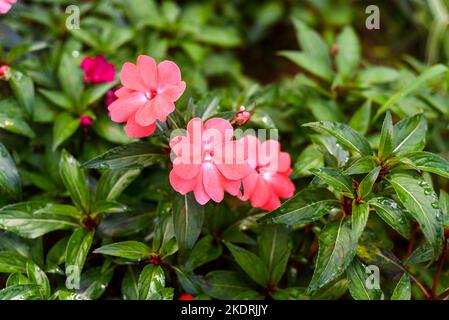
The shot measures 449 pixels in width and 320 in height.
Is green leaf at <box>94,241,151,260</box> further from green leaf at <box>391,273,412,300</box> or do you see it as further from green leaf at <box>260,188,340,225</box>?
green leaf at <box>391,273,412,300</box>

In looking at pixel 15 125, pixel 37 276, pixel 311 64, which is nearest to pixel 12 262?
pixel 37 276

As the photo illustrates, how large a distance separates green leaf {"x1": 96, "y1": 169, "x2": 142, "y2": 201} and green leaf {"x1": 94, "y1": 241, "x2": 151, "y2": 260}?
253 millimetres

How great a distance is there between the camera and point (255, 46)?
3375mm

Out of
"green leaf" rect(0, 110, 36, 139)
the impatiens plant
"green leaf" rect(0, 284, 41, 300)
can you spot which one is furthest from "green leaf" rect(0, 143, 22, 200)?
"green leaf" rect(0, 284, 41, 300)

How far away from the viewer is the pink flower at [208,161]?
1498 millimetres

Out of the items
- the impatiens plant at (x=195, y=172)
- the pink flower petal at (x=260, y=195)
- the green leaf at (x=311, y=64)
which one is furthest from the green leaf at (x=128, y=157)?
the green leaf at (x=311, y=64)

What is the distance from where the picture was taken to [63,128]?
204cm

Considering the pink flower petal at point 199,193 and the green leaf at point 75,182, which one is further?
the green leaf at point 75,182

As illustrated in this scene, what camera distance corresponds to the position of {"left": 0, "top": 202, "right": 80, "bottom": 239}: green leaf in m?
1.76

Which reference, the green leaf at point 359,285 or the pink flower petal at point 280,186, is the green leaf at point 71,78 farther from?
the green leaf at point 359,285

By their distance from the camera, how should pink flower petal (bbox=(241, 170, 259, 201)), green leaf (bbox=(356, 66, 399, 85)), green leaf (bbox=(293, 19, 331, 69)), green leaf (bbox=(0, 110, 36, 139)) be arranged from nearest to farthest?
pink flower petal (bbox=(241, 170, 259, 201)) → green leaf (bbox=(0, 110, 36, 139)) → green leaf (bbox=(356, 66, 399, 85)) → green leaf (bbox=(293, 19, 331, 69))

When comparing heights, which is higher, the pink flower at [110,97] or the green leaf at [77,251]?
the pink flower at [110,97]

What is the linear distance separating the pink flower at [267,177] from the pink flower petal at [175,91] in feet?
0.98
